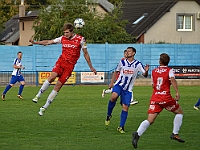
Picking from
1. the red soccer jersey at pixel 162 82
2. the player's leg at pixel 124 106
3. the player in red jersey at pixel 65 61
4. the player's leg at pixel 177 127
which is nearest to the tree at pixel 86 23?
the player in red jersey at pixel 65 61

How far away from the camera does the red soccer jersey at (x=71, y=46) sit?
13.9 m

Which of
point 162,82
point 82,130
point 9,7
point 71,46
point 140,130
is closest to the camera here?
point 140,130

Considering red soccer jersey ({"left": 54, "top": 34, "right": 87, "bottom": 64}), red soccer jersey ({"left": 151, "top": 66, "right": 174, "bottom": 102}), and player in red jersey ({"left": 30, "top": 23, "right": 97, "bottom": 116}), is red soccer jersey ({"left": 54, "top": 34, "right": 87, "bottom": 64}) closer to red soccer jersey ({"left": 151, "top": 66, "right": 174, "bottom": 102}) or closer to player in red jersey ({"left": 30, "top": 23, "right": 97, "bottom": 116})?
player in red jersey ({"left": 30, "top": 23, "right": 97, "bottom": 116})

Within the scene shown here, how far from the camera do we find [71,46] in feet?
45.7

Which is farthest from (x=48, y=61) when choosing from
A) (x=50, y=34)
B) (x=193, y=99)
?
(x=193, y=99)

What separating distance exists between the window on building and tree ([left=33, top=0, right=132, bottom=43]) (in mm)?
5345

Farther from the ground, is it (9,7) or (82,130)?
(9,7)

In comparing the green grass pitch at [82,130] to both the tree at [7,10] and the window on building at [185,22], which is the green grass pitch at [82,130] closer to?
the window on building at [185,22]

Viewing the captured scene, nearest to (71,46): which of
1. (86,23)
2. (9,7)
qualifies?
(86,23)

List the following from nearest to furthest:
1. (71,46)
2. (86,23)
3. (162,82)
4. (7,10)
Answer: (162,82) < (71,46) < (86,23) < (7,10)

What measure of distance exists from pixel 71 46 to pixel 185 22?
129 feet

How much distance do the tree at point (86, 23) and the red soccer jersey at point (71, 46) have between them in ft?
104

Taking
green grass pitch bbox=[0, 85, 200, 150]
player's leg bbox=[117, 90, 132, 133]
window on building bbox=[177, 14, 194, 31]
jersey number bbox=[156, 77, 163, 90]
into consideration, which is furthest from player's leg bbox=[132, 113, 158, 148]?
window on building bbox=[177, 14, 194, 31]

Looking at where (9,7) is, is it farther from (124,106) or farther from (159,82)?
(159,82)
